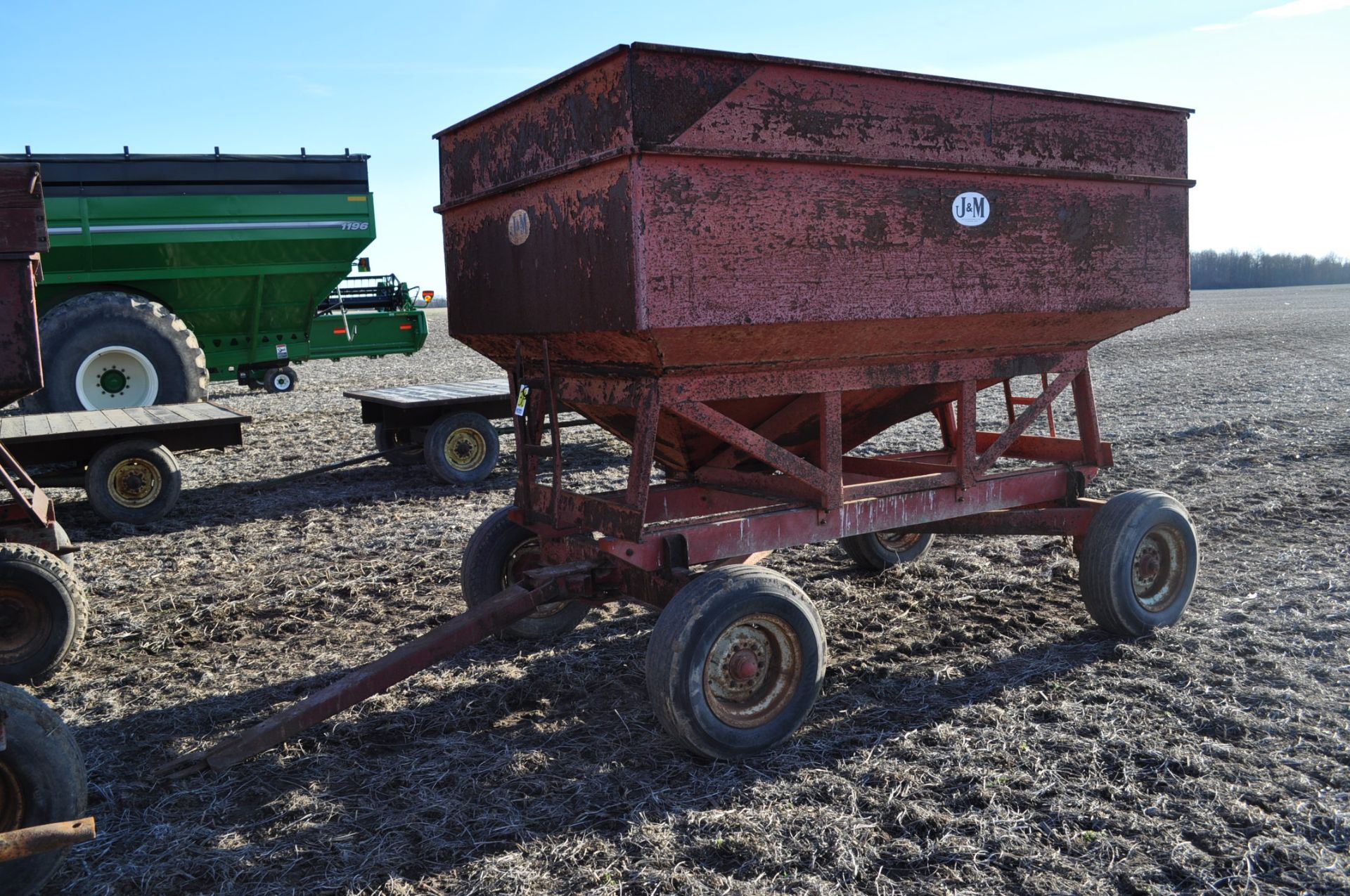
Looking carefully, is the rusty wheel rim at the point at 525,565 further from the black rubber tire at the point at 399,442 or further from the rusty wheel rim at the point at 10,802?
the black rubber tire at the point at 399,442

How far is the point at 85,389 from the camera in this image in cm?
968

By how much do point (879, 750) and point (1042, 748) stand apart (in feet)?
1.85

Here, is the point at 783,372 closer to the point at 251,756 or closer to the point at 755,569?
the point at 755,569

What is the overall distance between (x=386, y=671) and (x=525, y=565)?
128cm

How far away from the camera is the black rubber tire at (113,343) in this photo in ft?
31.3

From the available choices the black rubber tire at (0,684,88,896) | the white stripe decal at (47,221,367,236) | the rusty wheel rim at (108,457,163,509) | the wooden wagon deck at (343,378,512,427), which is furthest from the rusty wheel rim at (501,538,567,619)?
→ the white stripe decal at (47,221,367,236)

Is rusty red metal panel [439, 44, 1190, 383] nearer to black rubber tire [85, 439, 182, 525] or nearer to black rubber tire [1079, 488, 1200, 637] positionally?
black rubber tire [1079, 488, 1200, 637]

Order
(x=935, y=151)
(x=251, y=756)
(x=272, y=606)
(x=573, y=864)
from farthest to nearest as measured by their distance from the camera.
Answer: (x=272, y=606), (x=935, y=151), (x=251, y=756), (x=573, y=864)

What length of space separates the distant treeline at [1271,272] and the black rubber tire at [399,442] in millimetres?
94523

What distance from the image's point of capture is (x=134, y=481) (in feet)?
24.6

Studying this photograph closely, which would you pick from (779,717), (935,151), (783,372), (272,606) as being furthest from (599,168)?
(272,606)

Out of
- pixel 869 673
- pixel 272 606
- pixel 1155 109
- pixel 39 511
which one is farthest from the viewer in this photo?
pixel 272 606

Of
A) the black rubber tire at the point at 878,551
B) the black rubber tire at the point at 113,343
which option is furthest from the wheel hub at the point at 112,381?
the black rubber tire at the point at 878,551

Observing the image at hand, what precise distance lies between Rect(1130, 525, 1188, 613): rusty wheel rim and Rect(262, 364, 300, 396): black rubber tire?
1341cm
